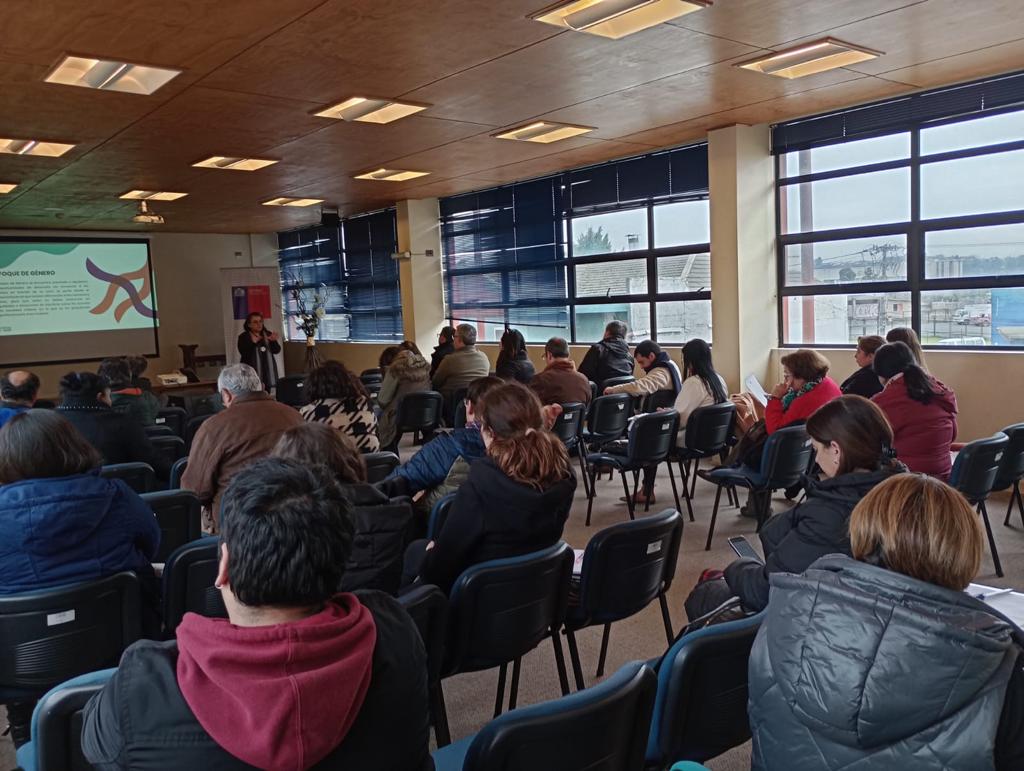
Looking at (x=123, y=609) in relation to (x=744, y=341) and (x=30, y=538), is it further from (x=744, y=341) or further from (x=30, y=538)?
(x=744, y=341)

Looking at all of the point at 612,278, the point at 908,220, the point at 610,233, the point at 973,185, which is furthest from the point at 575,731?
the point at 610,233

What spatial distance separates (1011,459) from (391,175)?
718cm

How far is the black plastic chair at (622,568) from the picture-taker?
2.78 m

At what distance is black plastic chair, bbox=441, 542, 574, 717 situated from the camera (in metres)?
2.45

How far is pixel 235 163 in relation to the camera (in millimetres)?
8289

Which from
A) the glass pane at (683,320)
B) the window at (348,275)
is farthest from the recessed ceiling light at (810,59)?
the window at (348,275)

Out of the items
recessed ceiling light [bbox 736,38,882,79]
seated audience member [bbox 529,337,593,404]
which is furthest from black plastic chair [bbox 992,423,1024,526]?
seated audience member [bbox 529,337,593,404]

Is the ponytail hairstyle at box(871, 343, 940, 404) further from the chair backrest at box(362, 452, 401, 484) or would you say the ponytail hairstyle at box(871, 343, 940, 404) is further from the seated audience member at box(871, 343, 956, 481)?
the chair backrest at box(362, 452, 401, 484)

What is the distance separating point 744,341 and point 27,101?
606 centimetres

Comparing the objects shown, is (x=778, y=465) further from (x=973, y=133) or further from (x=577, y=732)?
(x=577, y=732)

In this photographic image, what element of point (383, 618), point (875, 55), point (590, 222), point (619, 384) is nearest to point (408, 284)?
point (590, 222)

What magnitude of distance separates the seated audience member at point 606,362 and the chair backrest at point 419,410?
1.42 metres

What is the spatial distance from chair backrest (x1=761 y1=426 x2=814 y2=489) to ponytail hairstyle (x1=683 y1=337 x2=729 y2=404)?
3.23 ft

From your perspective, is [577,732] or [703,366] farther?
[703,366]
